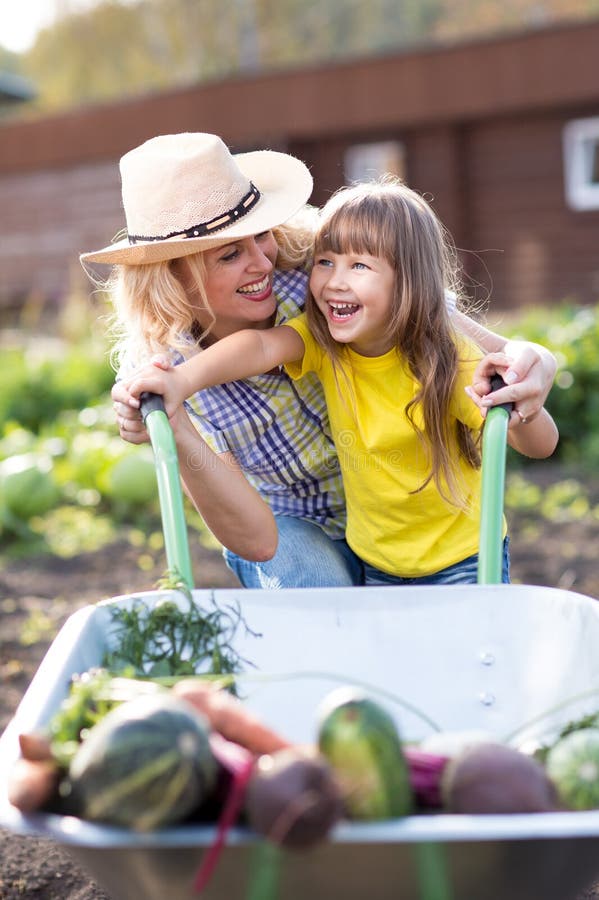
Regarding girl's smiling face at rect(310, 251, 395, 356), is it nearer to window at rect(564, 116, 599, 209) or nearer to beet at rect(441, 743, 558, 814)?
beet at rect(441, 743, 558, 814)

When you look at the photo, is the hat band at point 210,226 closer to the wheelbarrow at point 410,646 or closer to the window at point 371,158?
the wheelbarrow at point 410,646

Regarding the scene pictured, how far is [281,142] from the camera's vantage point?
1437 cm

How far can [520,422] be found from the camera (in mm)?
2146

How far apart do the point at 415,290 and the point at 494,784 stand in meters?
1.26

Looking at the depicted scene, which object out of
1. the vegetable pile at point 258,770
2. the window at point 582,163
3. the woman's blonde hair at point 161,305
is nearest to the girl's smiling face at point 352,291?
the woman's blonde hair at point 161,305

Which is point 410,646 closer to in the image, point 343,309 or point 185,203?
point 343,309

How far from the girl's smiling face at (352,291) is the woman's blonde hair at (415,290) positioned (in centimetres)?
2

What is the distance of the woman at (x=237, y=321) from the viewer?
→ 2.29m

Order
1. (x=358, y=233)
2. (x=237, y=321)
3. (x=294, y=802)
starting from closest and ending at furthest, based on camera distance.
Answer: (x=294, y=802), (x=358, y=233), (x=237, y=321)

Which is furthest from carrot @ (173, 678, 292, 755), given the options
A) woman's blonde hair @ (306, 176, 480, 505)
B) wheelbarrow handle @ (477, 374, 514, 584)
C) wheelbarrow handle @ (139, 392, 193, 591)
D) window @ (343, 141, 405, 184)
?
window @ (343, 141, 405, 184)

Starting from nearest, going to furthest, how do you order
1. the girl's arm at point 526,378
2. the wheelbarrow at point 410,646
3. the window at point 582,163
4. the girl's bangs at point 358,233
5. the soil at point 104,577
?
the wheelbarrow at point 410,646 < the girl's arm at point 526,378 < the girl's bangs at point 358,233 < the soil at point 104,577 < the window at point 582,163

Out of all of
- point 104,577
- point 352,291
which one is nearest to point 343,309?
point 352,291

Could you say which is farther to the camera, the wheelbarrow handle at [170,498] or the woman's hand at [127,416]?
the woman's hand at [127,416]

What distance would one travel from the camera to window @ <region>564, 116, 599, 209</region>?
12.9 metres
